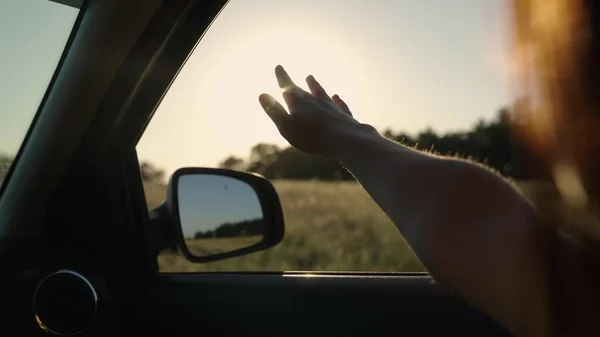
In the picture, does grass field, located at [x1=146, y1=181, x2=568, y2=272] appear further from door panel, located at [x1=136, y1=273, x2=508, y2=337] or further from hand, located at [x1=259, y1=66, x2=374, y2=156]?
hand, located at [x1=259, y1=66, x2=374, y2=156]

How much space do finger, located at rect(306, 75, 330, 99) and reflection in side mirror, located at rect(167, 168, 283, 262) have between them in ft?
3.15

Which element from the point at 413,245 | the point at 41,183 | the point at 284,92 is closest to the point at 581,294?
the point at 413,245

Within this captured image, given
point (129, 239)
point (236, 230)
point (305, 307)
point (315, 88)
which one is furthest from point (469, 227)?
point (129, 239)

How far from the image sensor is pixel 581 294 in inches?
44.8

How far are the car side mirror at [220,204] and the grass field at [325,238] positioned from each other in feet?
0.39

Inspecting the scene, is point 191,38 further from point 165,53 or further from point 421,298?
point 421,298

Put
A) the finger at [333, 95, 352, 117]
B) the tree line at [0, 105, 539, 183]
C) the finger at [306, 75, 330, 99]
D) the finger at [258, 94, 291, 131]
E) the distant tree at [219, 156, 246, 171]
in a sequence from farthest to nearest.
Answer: the distant tree at [219, 156, 246, 171], the tree line at [0, 105, 539, 183], the finger at [333, 95, 352, 117], the finger at [306, 75, 330, 99], the finger at [258, 94, 291, 131]

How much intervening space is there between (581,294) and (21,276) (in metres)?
2.05

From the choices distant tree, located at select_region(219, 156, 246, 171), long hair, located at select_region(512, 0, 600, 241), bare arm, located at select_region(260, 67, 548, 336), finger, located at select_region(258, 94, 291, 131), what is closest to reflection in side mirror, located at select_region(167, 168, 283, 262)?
distant tree, located at select_region(219, 156, 246, 171)

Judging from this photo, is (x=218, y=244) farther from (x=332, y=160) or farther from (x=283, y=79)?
(x=283, y=79)

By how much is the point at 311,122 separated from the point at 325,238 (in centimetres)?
225

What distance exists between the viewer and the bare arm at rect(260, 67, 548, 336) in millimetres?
1201

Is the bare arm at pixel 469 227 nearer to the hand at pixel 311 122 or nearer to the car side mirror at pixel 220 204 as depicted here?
the hand at pixel 311 122

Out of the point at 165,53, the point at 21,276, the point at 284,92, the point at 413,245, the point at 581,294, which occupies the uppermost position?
the point at 165,53
